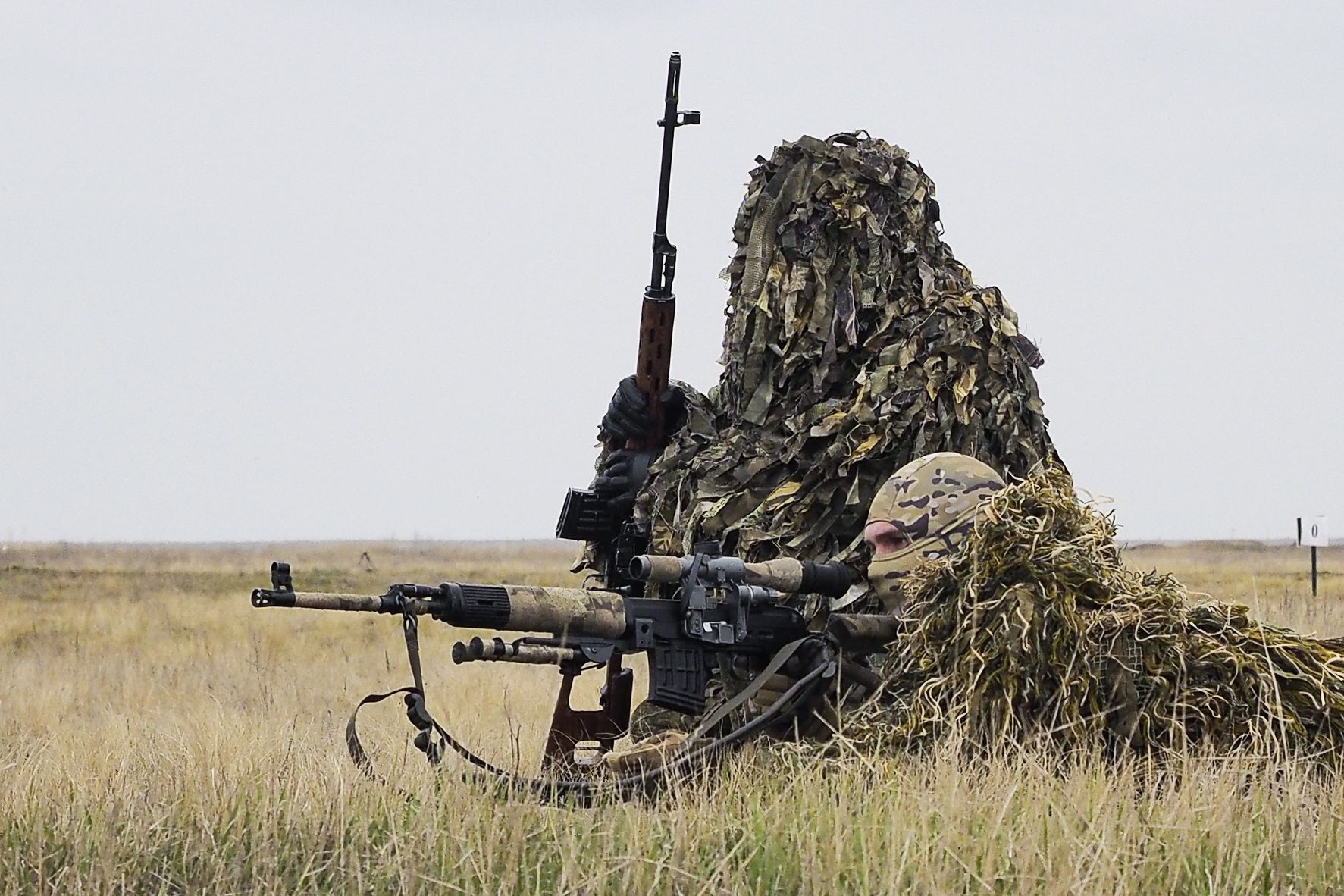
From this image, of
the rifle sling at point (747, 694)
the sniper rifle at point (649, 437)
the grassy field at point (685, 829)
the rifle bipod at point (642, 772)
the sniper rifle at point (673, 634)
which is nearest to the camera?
the grassy field at point (685, 829)

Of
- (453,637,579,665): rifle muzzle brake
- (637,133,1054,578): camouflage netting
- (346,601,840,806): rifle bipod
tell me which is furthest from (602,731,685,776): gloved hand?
(637,133,1054,578): camouflage netting

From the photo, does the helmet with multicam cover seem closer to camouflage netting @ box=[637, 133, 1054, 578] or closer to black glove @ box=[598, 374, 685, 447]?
camouflage netting @ box=[637, 133, 1054, 578]

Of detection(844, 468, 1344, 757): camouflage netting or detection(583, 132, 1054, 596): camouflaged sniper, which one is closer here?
detection(844, 468, 1344, 757): camouflage netting

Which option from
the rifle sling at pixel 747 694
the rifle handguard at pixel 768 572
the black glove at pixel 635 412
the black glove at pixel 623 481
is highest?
the black glove at pixel 635 412

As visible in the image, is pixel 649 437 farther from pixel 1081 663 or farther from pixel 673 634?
pixel 1081 663

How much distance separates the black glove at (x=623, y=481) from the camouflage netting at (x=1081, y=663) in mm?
2484

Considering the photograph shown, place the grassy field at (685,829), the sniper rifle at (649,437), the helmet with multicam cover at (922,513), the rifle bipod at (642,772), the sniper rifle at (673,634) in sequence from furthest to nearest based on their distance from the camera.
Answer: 1. the sniper rifle at (649,437)
2. the helmet with multicam cover at (922,513)
3. the sniper rifle at (673,634)
4. the rifle bipod at (642,772)
5. the grassy field at (685,829)

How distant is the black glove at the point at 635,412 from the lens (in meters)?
8.45

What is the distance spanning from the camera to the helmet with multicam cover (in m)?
6.51

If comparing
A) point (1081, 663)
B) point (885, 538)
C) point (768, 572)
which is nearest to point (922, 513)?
point (885, 538)

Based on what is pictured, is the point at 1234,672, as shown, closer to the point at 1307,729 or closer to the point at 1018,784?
the point at 1307,729

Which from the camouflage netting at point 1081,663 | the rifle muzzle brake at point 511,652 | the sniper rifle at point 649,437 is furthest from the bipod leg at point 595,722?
the camouflage netting at point 1081,663

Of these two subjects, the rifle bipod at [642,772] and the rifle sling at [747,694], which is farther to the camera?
the rifle sling at [747,694]

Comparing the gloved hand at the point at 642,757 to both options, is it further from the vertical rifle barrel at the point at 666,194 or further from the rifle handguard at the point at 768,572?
the vertical rifle barrel at the point at 666,194
